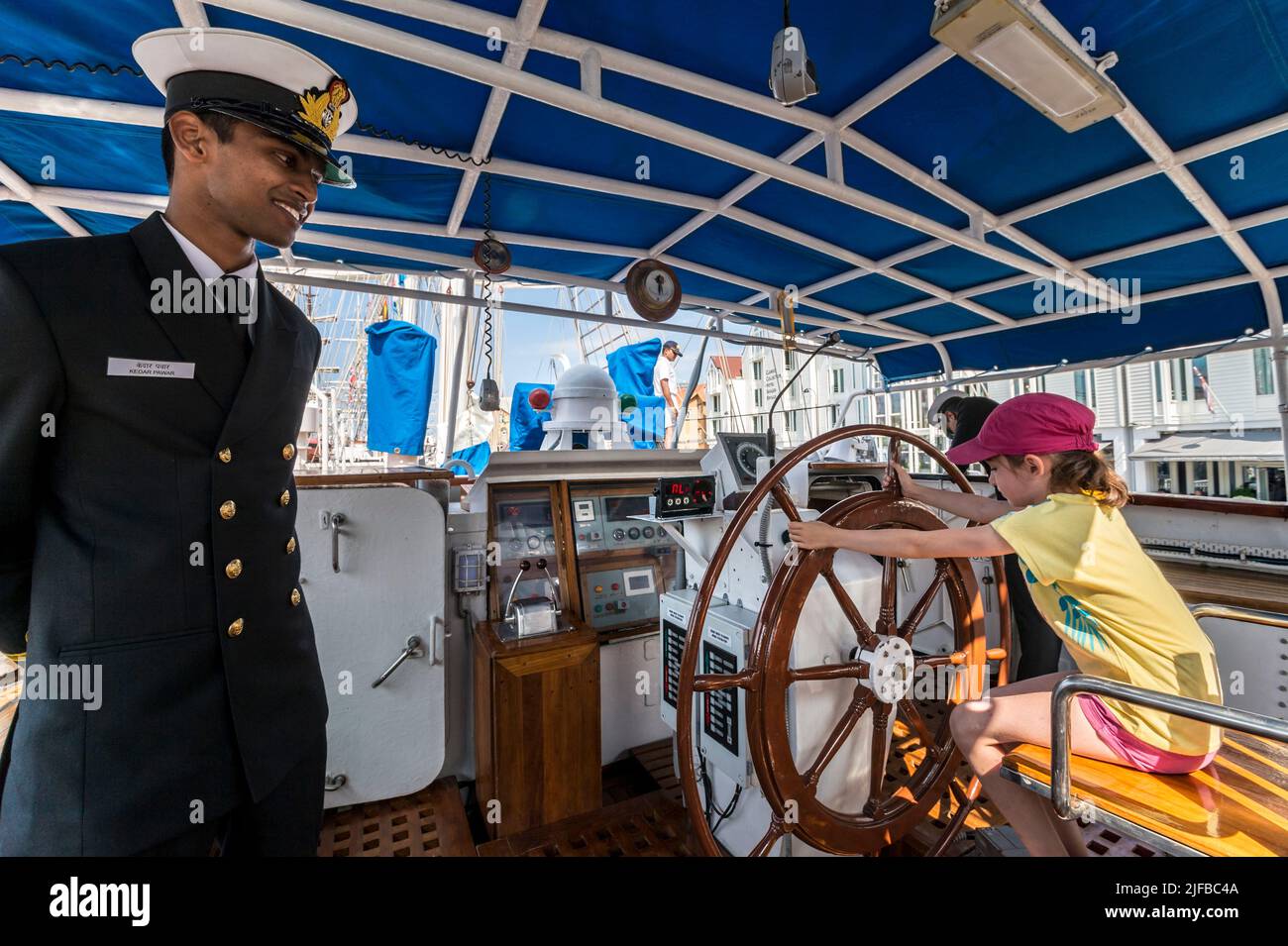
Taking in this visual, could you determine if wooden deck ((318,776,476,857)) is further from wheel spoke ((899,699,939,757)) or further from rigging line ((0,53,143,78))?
rigging line ((0,53,143,78))

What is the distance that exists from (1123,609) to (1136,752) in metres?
0.31

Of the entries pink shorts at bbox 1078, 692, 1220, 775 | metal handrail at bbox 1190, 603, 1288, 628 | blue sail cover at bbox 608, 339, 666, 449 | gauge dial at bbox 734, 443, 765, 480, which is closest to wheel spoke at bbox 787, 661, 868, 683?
pink shorts at bbox 1078, 692, 1220, 775

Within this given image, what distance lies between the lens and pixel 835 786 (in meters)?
1.43

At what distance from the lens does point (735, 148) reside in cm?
200

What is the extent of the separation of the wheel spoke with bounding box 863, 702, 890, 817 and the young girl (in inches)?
7.0

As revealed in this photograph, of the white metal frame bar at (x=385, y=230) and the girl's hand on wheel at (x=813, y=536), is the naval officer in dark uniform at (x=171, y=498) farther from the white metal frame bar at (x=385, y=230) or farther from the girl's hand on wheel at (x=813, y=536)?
the white metal frame bar at (x=385, y=230)

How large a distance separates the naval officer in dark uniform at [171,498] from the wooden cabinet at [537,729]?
0.94 meters

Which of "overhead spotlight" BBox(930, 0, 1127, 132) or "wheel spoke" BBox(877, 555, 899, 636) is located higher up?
"overhead spotlight" BBox(930, 0, 1127, 132)

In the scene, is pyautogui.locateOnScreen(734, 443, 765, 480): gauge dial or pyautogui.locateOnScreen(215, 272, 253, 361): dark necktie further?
pyautogui.locateOnScreen(734, 443, 765, 480): gauge dial

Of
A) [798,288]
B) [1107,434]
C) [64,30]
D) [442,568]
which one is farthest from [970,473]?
[1107,434]

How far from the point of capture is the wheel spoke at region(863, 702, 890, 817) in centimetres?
140

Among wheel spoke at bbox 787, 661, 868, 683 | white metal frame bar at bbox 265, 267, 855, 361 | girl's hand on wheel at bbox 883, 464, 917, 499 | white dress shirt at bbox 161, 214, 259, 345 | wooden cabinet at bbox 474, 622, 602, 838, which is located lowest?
wooden cabinet at bbox 474, 622, 602, 838

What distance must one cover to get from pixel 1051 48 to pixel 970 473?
2965mm

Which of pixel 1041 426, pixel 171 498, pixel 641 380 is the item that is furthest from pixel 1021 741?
pixel 641 380
